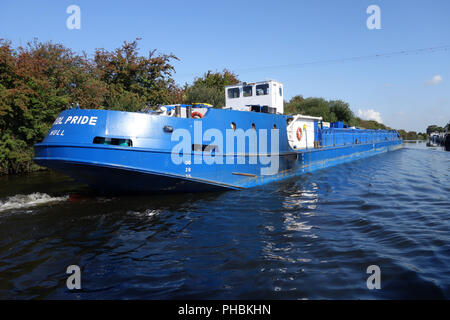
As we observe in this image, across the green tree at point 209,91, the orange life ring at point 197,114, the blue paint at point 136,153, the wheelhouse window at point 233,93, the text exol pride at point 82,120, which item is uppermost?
the green tree at point 209,91

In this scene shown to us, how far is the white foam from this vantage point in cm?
757

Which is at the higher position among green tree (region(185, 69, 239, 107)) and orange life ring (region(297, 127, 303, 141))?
green tree (region(185, 69, 239, 107))

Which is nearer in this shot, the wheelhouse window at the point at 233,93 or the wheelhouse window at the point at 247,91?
the wheelhouse window at the point at 247,91

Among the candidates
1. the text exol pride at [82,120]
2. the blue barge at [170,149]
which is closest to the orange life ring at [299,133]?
the blue barge at [170,149]

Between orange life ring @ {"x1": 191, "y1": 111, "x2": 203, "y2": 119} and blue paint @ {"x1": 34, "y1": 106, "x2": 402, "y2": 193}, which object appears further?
orange life ring @ {"x1": 191, "y1": 111, "x2": 203, "y2": 119}

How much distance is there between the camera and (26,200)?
823cm

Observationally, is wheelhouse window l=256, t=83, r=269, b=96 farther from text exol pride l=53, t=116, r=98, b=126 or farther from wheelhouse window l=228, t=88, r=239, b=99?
text exol pride l=53, t=116, r=98, b=126

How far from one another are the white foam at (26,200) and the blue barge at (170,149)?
4.02ft

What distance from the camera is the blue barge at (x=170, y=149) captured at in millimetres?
6977

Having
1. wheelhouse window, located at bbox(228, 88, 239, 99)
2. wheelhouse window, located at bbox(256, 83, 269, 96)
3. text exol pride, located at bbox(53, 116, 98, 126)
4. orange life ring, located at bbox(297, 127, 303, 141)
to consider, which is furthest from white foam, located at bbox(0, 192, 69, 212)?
orange life ring, located at bbox(297, 127, 303, 141)

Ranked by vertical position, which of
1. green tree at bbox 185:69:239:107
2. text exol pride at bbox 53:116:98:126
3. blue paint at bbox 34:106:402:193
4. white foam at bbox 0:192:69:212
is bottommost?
white foam at bbox 0:192:69:212

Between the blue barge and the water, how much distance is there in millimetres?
650

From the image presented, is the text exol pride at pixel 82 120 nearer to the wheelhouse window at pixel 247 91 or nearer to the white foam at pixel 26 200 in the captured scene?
the white foam at pixel 26 200

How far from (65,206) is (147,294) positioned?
5169 millimetres
